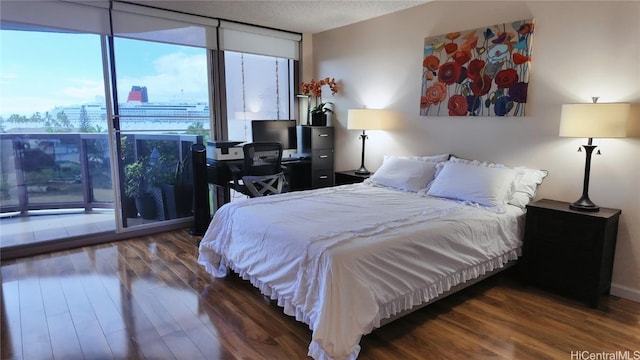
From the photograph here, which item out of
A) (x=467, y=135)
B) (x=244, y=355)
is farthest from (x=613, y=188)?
(x=244, y=355)

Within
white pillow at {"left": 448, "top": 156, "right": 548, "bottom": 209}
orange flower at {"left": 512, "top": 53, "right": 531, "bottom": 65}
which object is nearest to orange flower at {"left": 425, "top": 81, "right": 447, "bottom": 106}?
orange flower at {"left": 512, "top": 53, "right": 531, "bottom": 65}

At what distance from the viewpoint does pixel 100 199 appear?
4.09m

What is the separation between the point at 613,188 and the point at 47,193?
4.99m

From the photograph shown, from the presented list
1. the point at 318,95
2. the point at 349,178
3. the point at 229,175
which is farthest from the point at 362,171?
the point at 229,175

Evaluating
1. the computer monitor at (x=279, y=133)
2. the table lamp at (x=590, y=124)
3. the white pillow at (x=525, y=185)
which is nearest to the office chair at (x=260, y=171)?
the computer monitor at (x=279, y=133)

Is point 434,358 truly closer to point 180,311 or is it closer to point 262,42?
point 180,311

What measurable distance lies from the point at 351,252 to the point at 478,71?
7.64 ft

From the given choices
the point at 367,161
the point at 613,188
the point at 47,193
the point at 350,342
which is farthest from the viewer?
the point at 367,161

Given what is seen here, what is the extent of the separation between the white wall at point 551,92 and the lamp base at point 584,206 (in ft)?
0.68

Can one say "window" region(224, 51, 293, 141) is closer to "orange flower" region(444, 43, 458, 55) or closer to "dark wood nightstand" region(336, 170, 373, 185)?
A: "dark wood nightstand" region(336, 170, 373, 185)

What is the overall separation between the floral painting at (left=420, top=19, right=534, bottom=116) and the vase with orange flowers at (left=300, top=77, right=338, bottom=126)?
1.40 m

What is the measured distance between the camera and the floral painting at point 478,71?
3.13m

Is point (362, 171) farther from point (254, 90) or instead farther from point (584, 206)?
point (584, 206)

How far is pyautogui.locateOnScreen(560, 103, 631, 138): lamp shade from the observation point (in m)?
2.43
